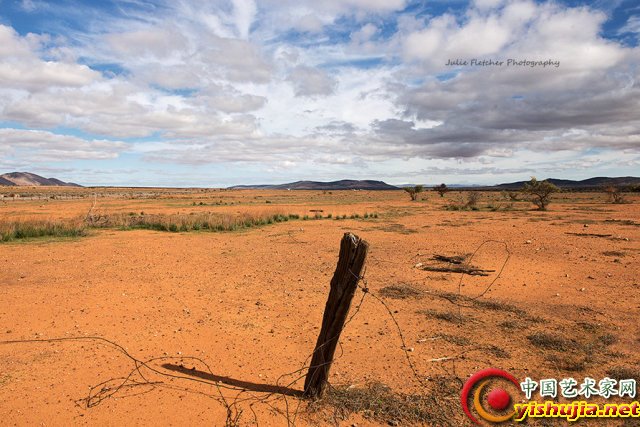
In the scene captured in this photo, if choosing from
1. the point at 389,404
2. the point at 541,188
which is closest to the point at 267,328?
the point at 389,404

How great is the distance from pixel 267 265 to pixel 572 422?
332 inches

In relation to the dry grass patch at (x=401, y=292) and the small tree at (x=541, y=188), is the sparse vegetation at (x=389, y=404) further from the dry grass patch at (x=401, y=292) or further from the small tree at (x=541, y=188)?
the small tree at (x=541, y=188)

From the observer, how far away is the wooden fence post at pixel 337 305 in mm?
3842

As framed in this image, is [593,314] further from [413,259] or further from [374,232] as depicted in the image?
[374,232]

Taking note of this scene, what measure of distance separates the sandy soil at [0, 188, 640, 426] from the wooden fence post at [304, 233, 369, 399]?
0.99 feet

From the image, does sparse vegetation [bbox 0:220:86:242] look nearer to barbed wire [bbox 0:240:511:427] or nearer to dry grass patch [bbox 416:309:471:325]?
barbed wire [bbox 0:240:511:427]

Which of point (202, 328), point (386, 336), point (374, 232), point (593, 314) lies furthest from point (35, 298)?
point (374, 232)

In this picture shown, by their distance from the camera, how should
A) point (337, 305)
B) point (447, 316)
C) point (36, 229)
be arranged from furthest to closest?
1. point (36, 229)
2. point (447, 316)
3. point (337, 305)

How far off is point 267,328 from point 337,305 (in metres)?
2.88

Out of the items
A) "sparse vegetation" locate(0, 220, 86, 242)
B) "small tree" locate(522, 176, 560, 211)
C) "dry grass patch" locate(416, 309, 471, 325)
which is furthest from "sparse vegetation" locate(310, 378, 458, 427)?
"small tree" locate(522, 176, 560, 211)

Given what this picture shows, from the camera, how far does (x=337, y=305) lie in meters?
4.05

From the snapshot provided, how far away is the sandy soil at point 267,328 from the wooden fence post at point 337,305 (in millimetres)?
302

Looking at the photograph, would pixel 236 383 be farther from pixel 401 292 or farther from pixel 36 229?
pixel 36 229

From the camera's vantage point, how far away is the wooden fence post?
384 centimetres
